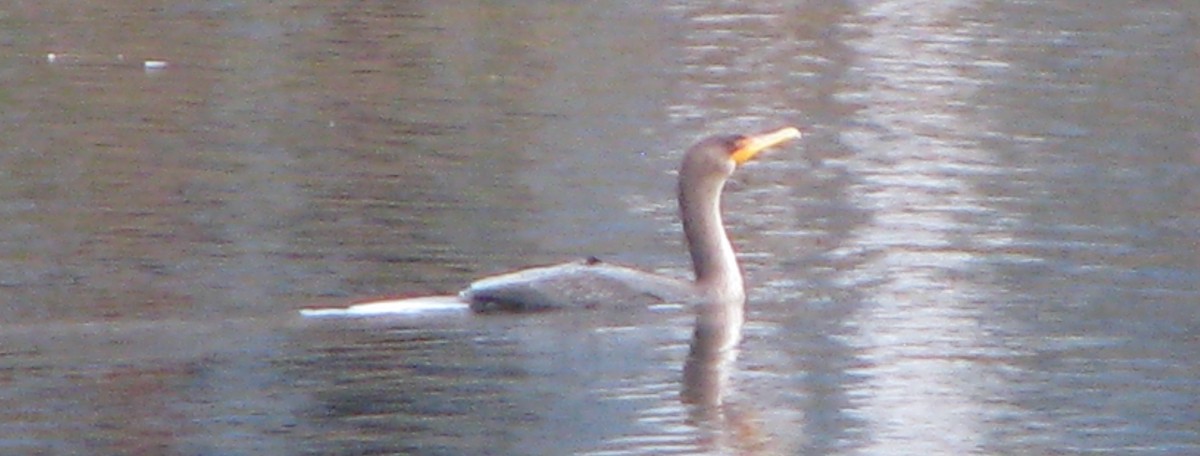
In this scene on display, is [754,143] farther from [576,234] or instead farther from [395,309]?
[576,234]

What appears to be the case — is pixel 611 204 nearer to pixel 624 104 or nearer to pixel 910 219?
pixel 910 219

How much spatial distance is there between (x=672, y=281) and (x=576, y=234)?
2.59 m

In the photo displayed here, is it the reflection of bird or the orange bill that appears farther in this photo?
the orange bill

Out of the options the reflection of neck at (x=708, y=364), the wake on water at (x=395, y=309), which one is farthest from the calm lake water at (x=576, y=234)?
the wake on water at (x=395, y=309)

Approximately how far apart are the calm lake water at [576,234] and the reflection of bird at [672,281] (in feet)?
0.48

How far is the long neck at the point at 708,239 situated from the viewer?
14.0 metres

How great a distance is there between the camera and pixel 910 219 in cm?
1702

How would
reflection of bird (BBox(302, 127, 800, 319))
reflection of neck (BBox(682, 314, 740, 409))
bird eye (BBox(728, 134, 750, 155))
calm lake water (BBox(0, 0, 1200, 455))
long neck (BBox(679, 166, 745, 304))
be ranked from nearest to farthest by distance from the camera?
calm lake water (BBox(0, 0, 1200, 455)) < reflection of neck (BBox(682, 314, 740, 409)) < reflection of bird (BBox(302, 127, 800, 319)) < long neck (BBox(679, 166, 745, 304)) < bird eye (BBox(728, 134, 750, 155))

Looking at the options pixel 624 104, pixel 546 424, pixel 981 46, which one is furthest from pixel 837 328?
pixel 981 46

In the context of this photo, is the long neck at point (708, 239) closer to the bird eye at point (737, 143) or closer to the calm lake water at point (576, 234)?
the bird eye at point (737, 143)

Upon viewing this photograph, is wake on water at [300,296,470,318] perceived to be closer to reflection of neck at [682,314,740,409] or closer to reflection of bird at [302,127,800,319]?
reflection of bird at [302,127,800,319]

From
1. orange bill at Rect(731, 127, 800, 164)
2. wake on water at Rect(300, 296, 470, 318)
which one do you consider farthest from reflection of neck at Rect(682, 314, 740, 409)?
wake on water at Rect(300, 296, 470, 318)

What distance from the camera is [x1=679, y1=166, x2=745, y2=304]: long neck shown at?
1401 centimetres

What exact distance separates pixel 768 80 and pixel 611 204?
857 cm
